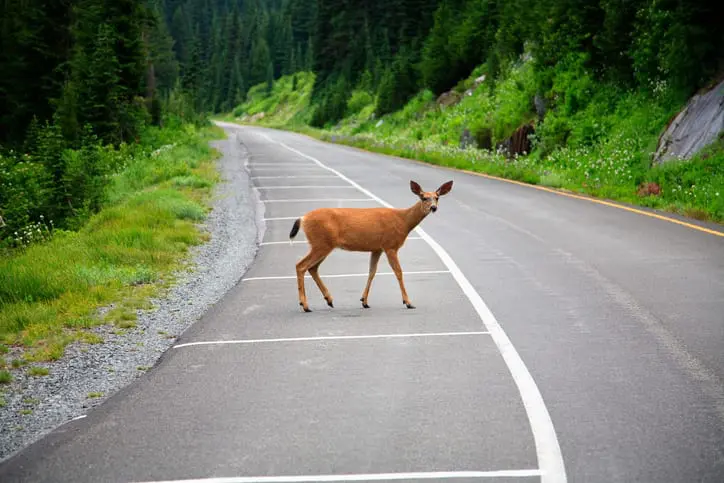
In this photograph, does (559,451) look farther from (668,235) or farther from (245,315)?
(668,235)

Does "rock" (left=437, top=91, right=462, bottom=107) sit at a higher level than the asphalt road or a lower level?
lower

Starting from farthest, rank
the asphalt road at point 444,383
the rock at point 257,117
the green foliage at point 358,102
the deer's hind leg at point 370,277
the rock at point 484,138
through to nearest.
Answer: the rock at point 257,117, the green foliage at point 358,102, the rock at point 484,138, the deer's hind leg at point 370,277, the asphalt road at point 444,383

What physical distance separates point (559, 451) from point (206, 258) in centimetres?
949

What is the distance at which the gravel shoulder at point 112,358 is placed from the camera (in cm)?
661

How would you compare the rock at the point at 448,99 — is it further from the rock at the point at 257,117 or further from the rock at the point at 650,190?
the rock at the point at 257,117

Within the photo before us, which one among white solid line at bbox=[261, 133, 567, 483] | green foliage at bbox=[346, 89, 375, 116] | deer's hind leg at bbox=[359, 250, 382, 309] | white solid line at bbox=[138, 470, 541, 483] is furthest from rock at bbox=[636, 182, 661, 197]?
green foliage at bbox=[346, 89, 375, 116]

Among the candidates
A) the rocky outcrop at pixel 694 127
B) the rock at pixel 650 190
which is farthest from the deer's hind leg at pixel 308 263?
the rocky outcrop at pixel 694 127

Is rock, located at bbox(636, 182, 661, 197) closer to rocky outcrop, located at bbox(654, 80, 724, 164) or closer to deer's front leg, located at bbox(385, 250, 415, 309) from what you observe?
rocky outcrop, located at bbox(654, 80, 724, 164)

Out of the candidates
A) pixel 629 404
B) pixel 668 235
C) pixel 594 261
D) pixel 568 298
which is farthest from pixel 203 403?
pixel 668 235

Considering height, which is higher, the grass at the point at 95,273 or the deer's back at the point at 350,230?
the deer's back at the point at 350,230

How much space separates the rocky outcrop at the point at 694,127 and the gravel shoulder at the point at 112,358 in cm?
1208

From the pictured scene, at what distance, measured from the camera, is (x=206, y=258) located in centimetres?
1418

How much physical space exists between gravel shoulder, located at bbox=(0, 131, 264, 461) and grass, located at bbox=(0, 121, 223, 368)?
0.22 metres

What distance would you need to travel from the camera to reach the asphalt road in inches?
213
